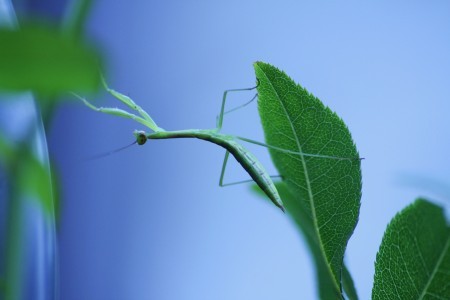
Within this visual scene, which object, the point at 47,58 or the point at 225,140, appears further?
the point at 225,140

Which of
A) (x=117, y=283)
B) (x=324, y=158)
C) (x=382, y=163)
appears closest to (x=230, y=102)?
(x=382, y=163)

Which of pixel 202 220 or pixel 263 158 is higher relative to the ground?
pixel 263 158

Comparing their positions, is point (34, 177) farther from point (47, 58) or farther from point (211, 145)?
point (211, 145)

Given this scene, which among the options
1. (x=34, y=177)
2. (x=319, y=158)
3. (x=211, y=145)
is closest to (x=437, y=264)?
(x=319, y=158)

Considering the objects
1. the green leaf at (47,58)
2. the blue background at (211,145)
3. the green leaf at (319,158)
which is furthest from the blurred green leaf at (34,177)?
the blue background at (211,145)

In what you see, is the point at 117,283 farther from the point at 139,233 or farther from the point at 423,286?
the point at 423,286

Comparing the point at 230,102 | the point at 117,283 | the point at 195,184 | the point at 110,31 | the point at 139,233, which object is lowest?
the point at 117,283
